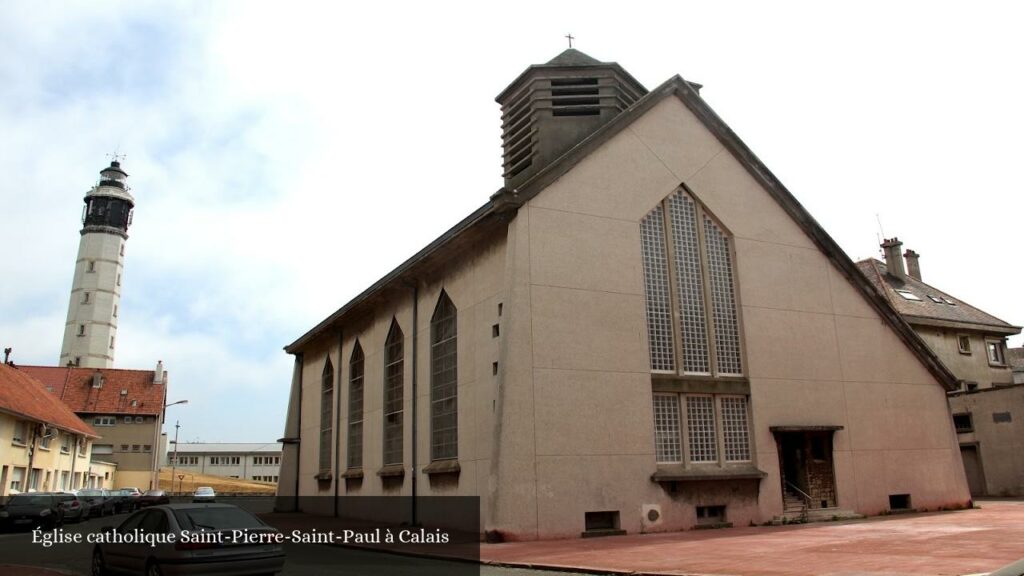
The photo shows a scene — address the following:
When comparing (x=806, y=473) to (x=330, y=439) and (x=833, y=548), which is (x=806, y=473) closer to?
(x=833, y=548)

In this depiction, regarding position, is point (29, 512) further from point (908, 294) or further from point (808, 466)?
point (908, 294)

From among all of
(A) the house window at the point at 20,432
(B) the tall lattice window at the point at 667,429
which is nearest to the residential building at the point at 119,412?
(A) the house window at the point at 20,432

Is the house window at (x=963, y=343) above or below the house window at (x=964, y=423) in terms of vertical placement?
above

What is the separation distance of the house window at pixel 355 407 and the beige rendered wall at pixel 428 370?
1.21 ft

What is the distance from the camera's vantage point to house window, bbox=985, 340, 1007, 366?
38.1m

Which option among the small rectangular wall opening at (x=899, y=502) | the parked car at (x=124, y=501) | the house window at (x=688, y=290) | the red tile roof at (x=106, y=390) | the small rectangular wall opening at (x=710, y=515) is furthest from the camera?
the red tile roof at (x=106, y=390)

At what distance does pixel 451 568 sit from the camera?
13453 millimetres

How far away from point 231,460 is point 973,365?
98685 mm

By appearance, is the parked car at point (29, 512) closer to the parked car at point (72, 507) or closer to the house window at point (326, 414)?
the parked car at point (72, 507)

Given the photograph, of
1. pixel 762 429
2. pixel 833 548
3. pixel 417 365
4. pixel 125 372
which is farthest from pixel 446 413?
pixel 125 372

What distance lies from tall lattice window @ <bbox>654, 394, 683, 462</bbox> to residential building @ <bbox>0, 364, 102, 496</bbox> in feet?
94.2

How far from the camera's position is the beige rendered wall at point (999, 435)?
31.0 m

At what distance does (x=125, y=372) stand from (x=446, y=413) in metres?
56.7

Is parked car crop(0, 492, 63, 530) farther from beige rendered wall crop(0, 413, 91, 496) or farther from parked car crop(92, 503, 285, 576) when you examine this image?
parked car crop(92, 503, 285, 576)
